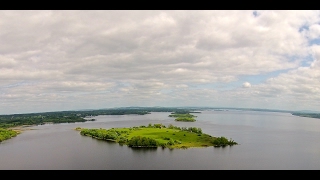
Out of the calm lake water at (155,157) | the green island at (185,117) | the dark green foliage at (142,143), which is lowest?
the calm lake water at (155,157)

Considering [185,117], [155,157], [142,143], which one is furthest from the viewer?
[185,117]

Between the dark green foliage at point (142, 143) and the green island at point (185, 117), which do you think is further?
the green island at point (185, 117)

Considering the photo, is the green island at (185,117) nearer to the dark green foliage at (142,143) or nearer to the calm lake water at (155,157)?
the calm lake water at (155,157)

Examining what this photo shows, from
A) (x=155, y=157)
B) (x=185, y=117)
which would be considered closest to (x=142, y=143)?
(x=155, y=157)

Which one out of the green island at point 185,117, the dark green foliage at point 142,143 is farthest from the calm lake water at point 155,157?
the green island at point 185,117

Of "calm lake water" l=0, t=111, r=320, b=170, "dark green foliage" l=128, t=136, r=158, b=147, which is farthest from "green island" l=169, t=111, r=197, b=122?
"dark green foliage" l=128, t=136, r=158, b=147

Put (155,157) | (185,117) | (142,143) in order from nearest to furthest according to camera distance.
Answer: (155,157) → (142,143) → (185,117)

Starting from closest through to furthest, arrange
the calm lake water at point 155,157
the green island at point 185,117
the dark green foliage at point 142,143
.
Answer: the calm lake water at point 155,157 → the dark green foliage at point 142,143 → the green island at point 185,117

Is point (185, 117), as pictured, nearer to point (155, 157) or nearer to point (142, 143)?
point (142, 143)

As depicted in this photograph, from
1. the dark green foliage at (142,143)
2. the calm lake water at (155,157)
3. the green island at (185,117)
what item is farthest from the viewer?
the green island at (185,117)
